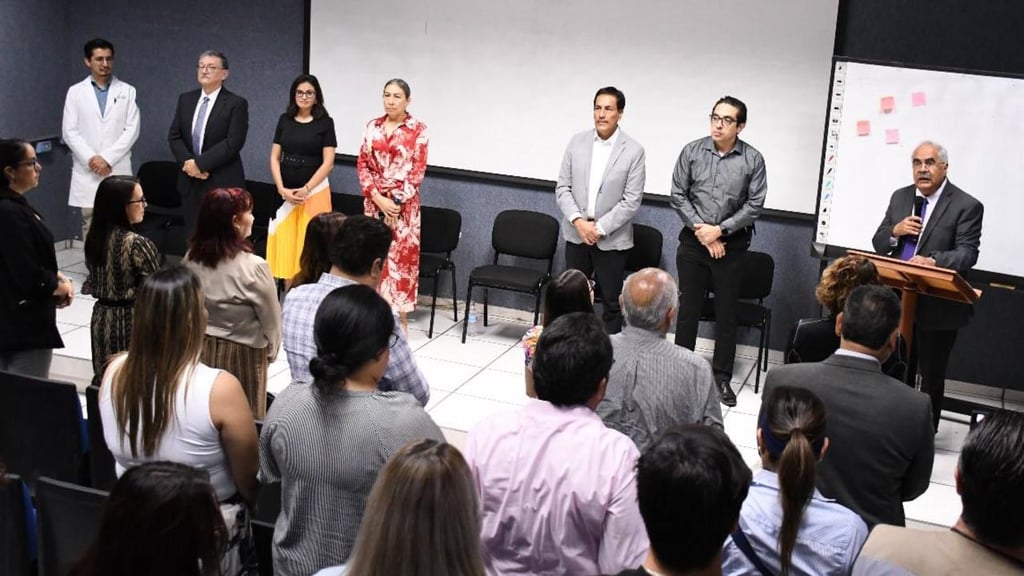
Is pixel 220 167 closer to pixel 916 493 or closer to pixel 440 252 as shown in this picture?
pixel 440 252

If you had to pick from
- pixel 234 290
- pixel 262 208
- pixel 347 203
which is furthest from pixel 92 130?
pixel 234 290

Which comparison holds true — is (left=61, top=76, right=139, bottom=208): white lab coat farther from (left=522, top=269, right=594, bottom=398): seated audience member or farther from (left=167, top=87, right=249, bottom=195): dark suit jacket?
(left=522, top=269, right=594, bottom=398): seated audience member

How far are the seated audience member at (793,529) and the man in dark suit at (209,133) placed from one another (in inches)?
223

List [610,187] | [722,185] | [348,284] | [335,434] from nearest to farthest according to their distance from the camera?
1. [335,434]
2. [348,284]
3. [722,185]
4. [610,187]

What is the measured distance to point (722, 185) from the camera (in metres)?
6.34

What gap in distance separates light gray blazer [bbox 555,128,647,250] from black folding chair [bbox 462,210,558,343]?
16.5 inches

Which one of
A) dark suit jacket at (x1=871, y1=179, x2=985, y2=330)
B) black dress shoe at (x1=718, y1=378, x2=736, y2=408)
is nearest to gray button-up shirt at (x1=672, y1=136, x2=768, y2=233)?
black dress shoe at (x1=718, y1=378, x2=736, y2=408)

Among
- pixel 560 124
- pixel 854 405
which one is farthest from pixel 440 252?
pixel 854 405

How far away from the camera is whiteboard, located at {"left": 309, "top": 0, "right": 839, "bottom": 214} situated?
6910 millimetres

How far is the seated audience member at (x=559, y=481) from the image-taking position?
2.61 m

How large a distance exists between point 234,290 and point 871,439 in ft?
7.91

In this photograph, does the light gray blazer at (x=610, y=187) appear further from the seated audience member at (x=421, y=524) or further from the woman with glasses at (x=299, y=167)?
the seated audience member at (x=421, y=524)

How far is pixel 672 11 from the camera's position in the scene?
7.08 metres

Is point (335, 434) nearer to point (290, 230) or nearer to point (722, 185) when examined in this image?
point (722, 185)
